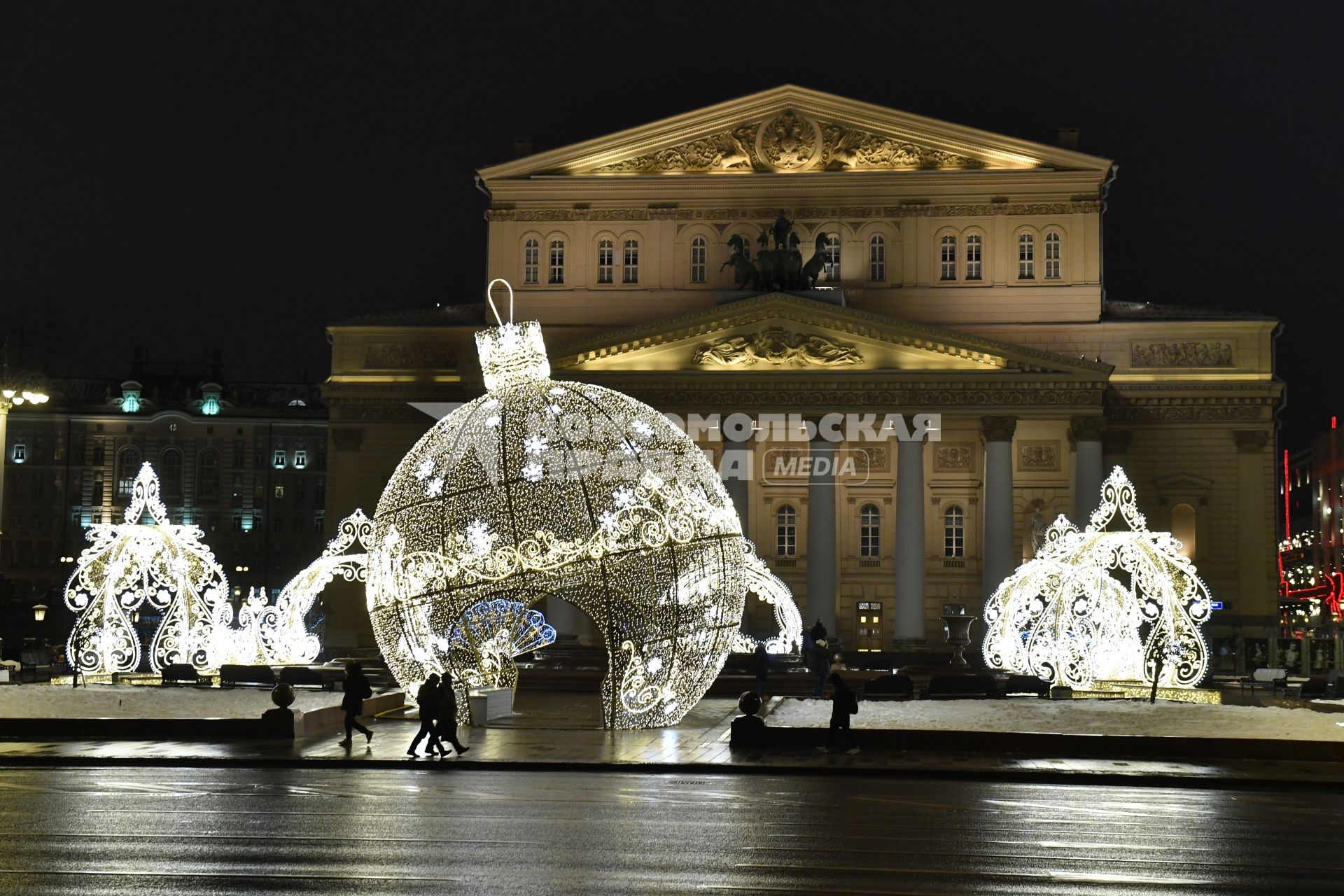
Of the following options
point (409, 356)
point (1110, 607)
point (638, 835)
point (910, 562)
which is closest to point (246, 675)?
point (1110, 607)

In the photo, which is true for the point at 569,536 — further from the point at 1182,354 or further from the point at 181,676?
the point at 1182,354

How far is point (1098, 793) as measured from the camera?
66.8ft

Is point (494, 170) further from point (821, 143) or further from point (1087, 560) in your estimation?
point (1087, 560)

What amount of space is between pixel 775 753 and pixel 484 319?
3712 centimetres

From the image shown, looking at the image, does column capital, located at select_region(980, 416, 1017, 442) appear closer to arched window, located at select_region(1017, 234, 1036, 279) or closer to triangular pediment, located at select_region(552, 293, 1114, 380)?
triangular pediment, located at select_region(552, 293, 1114, 380)

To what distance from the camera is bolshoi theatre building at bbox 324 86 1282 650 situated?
56.5 m

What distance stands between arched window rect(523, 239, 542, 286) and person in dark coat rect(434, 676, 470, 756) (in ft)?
122

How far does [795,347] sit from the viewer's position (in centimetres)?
5291

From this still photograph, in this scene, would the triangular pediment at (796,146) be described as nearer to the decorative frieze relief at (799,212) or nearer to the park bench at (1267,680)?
the decorative frieze relief at (799,212)

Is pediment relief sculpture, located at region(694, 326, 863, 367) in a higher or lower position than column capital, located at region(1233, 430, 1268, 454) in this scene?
higher

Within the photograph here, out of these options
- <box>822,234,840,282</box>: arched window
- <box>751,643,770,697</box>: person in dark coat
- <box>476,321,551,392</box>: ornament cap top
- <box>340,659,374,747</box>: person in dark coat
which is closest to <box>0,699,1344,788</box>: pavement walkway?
<box>340,659,374,747</box>: person in dark coat

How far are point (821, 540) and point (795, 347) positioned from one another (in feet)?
19.3

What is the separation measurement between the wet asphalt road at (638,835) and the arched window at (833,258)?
3846cm

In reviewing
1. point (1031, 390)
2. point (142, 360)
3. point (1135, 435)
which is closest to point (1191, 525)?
point (1135, 435)
